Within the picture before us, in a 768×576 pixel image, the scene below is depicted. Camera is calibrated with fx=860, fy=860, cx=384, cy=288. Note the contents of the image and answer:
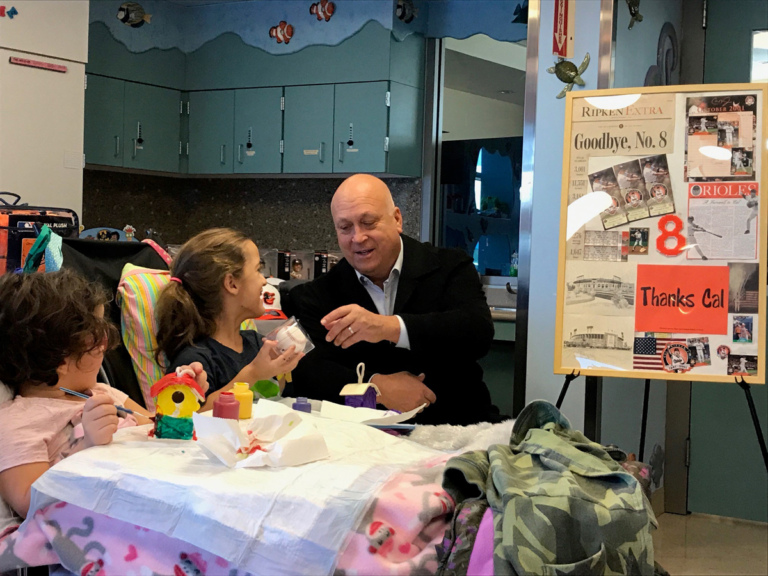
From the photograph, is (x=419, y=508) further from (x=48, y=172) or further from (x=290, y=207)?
(x=290, y=207)

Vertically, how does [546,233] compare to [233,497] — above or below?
above

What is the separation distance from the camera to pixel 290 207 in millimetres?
5207

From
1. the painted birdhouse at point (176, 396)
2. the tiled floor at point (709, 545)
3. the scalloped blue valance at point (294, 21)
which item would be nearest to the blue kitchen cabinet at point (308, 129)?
the scalloped blue valance at point (294, 21)

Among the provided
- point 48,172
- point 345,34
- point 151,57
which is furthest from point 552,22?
point 151,57

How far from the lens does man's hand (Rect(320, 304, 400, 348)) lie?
2.16m

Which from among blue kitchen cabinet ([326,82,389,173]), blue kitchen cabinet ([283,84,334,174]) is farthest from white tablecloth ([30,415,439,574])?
blue kitchen cabinet ([283,84,334,174])

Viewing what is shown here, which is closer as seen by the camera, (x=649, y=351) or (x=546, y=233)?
(x=649, y=351)

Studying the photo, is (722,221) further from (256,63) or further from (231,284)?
(256,63)

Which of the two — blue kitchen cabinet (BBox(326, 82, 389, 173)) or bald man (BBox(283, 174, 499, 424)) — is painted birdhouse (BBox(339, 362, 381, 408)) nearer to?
bald man (BBox(283, 174, 499, 424))

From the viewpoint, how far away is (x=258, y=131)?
16.1ft

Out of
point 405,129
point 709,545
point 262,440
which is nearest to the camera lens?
point 262,440

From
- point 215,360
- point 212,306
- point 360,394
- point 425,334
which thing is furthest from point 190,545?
point 425,334

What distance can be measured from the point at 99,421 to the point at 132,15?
392cm

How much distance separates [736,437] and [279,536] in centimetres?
296
